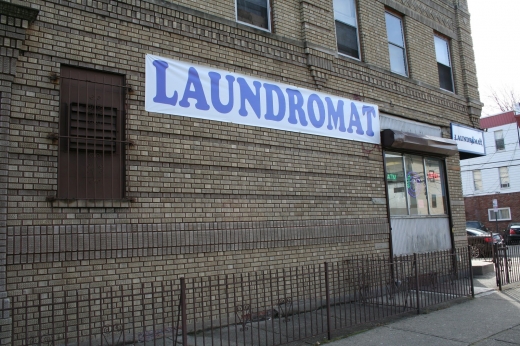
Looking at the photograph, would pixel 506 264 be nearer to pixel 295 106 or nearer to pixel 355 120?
pixel 355 120

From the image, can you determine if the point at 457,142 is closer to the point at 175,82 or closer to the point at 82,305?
the point at 175,82

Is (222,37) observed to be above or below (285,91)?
above

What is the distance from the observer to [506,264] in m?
10.2

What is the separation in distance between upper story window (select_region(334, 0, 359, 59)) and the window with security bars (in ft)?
18.1

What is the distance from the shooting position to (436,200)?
1166cm

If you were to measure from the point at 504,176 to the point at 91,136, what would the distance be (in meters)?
32.8

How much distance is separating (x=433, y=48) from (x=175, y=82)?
8.45m

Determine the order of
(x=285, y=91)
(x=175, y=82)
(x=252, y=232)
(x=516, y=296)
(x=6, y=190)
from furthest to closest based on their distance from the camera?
(x=516, y=296), (x=285, y=91), (x=252, y=232), (x=175, y=82), (x=6, y=190)

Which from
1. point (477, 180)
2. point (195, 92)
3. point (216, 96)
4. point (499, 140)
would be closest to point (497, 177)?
point (477, 180)

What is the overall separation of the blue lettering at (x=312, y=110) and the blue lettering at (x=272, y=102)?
2.26 ft

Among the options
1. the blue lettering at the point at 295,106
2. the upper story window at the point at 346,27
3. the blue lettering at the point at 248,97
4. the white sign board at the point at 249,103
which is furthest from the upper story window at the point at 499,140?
the blue lettering at the point at 248,97

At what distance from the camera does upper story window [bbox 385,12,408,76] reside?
1114 cm

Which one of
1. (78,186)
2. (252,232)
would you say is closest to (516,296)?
(252,232)

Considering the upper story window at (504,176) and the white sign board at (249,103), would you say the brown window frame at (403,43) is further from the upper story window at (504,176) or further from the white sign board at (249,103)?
the upper story window at (504,176)
